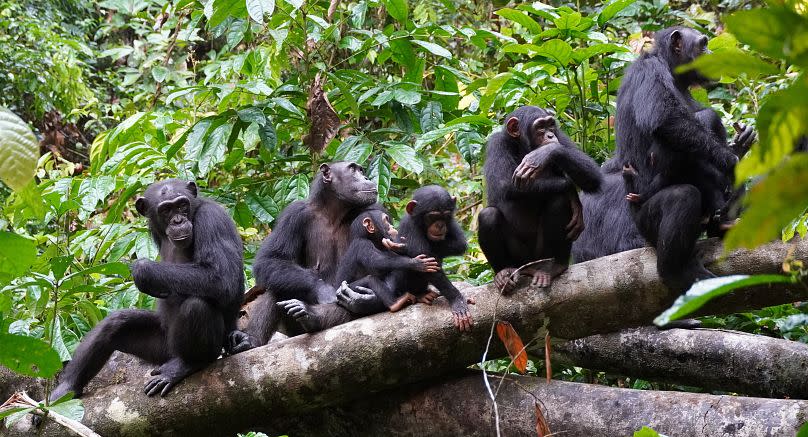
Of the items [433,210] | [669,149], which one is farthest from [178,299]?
[669,149]

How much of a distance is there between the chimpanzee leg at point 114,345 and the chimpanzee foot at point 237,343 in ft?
1.36

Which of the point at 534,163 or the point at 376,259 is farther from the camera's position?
the point at 376,259

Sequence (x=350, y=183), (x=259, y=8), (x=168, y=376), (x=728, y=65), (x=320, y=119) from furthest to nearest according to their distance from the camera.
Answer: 1. (x=320, y=119)
2. (x=350, y=183)
3. (x=259, y=8)
4. (x=168, y=376)
5. (x=728, y=65)

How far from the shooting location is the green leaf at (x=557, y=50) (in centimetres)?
635

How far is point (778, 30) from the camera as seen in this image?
1.06 metres

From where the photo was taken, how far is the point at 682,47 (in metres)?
5.78

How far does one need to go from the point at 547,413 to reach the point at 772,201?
4.05 meters

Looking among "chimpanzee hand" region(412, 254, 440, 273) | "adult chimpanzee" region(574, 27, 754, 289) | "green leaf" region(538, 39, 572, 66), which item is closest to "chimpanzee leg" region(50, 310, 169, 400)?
"chimpanzee hand" region(412, 254, 440, 273)

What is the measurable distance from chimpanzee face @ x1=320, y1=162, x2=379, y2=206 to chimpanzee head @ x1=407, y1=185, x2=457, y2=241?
63cm

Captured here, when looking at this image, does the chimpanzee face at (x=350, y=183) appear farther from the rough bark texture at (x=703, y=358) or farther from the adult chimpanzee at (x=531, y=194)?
the rough bark texture at (x=703, y=358)

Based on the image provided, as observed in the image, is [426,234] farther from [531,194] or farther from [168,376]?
[168,376]

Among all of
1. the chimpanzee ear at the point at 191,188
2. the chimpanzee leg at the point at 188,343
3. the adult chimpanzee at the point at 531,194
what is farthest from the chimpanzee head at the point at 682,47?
the chimpanzee leg at the point at 188,343

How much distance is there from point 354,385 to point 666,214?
7.02 ft

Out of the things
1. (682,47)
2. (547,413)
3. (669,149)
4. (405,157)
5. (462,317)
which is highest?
(682,47)
